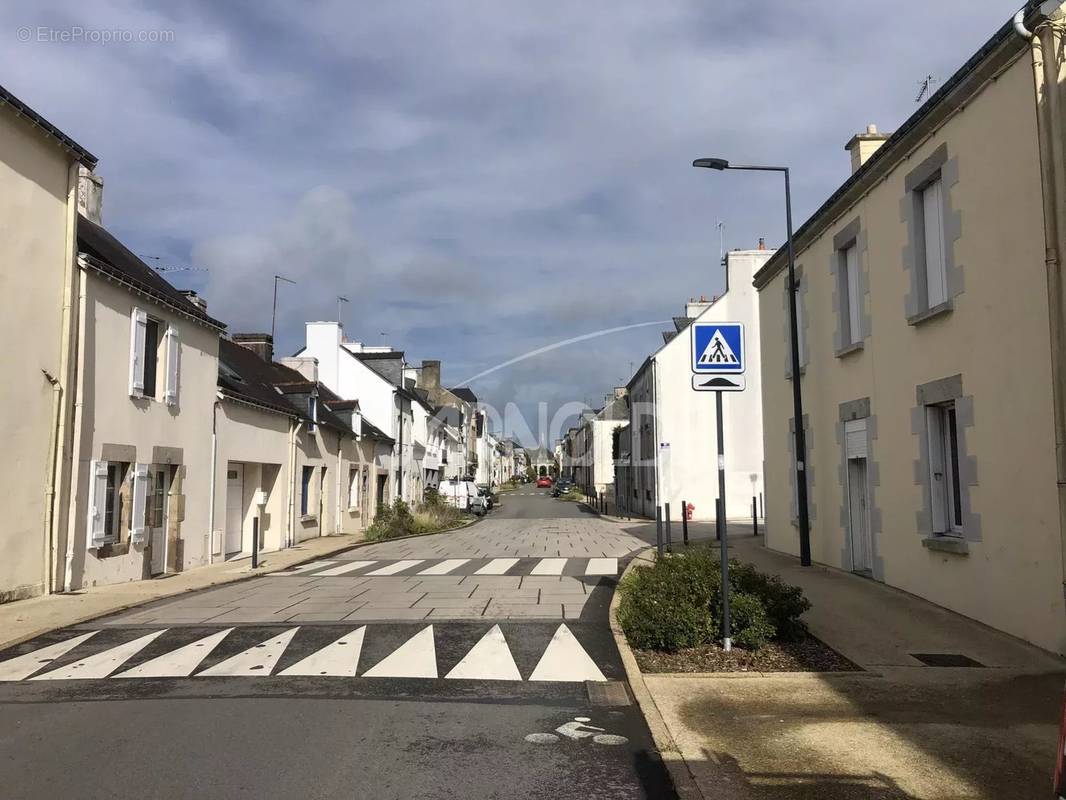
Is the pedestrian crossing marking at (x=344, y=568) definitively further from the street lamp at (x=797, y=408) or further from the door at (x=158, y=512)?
the street lamp at (x=797, y=408)

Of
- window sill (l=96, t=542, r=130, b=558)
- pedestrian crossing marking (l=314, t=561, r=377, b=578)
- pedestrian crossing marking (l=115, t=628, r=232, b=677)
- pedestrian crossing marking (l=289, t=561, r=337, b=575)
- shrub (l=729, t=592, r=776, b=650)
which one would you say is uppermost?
window sill (l=96, t=542, r=130, b=558)

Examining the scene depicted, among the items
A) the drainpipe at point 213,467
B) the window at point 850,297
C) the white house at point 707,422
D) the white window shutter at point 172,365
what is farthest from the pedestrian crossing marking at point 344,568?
the white house at point 707,422

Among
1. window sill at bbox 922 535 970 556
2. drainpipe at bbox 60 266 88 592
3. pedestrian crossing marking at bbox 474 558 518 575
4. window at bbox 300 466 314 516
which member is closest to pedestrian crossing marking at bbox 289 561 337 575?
pedestrian crossing marking at bbox 474 558 518 575

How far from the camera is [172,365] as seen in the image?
1471cm

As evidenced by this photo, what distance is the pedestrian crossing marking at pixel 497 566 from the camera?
13712 mm

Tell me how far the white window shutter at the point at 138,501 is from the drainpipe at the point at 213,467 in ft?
8.68

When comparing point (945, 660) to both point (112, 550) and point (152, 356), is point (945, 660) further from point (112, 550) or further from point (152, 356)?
point (152, 356)

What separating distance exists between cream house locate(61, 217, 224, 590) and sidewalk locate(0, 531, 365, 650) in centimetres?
48

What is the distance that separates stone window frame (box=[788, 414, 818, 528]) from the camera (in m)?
Result: 13.9

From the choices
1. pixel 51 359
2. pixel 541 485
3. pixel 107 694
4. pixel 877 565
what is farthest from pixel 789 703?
pixel 541 485

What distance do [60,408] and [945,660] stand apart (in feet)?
37.7

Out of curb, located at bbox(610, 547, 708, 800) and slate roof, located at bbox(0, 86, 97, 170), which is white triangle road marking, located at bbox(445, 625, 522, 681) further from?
slate roof, located at bbox(0, 86, 97, 170)

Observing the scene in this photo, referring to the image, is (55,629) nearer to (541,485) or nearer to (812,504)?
(812,504)

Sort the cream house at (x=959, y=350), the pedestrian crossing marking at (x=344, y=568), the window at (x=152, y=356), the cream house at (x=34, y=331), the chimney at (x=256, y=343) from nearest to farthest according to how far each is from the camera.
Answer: the cream house at (x=959, y=350), the cream house at (x=34, y=331), the window at (x=152, y=356), the pedestrian crossing marking at (x=344, y=568), the chimney at (x=256, y=343)
